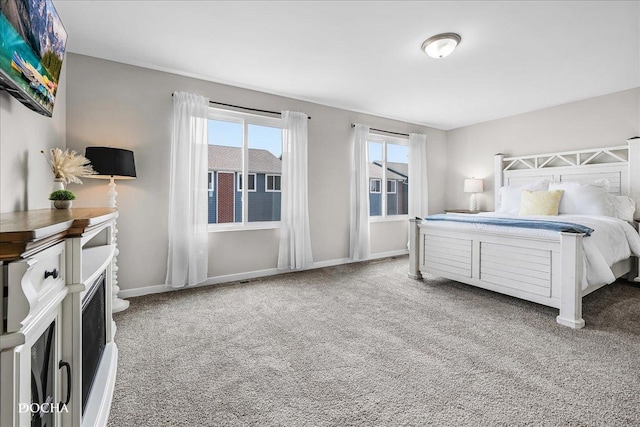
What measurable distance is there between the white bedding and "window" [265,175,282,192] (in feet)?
7.03

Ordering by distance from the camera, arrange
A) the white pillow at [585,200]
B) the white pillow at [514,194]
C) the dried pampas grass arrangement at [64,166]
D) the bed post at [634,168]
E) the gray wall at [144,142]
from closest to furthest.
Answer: the dried pampas grass arrangement at [64,166] → the gray wall at [144,142] → the white pillow at [585,200] → the bed post at [634,168] → the white pillow at [514,194]

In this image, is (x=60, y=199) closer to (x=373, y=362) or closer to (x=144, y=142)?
(x=144, y=142)

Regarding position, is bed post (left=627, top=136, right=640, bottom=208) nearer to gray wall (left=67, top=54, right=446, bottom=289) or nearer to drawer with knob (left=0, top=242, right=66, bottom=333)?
gray wall (left=67, top=54, right=446, bottom=289)

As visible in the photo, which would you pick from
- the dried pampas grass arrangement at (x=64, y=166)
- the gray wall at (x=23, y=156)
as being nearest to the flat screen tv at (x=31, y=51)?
the gray wall at (x=23, y=156)

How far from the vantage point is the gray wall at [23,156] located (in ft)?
5.07

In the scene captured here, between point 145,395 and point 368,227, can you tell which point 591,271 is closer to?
point 368,227

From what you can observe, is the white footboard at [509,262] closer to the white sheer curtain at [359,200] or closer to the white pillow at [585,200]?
the white sheer curtain at [359,200]

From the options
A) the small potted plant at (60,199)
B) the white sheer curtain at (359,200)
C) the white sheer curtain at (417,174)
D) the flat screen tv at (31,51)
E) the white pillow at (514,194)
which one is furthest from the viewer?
the white sheer curtain at (417,174)

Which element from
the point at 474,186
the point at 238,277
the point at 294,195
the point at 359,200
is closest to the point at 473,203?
the point at 474,186

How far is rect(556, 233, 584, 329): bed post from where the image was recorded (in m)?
2.40

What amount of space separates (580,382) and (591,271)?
4.36 feet

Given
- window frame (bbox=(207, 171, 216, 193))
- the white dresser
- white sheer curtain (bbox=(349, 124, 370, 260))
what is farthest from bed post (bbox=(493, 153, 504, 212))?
the white dresser

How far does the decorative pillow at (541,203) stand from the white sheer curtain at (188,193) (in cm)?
403

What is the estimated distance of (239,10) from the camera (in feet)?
7.61
